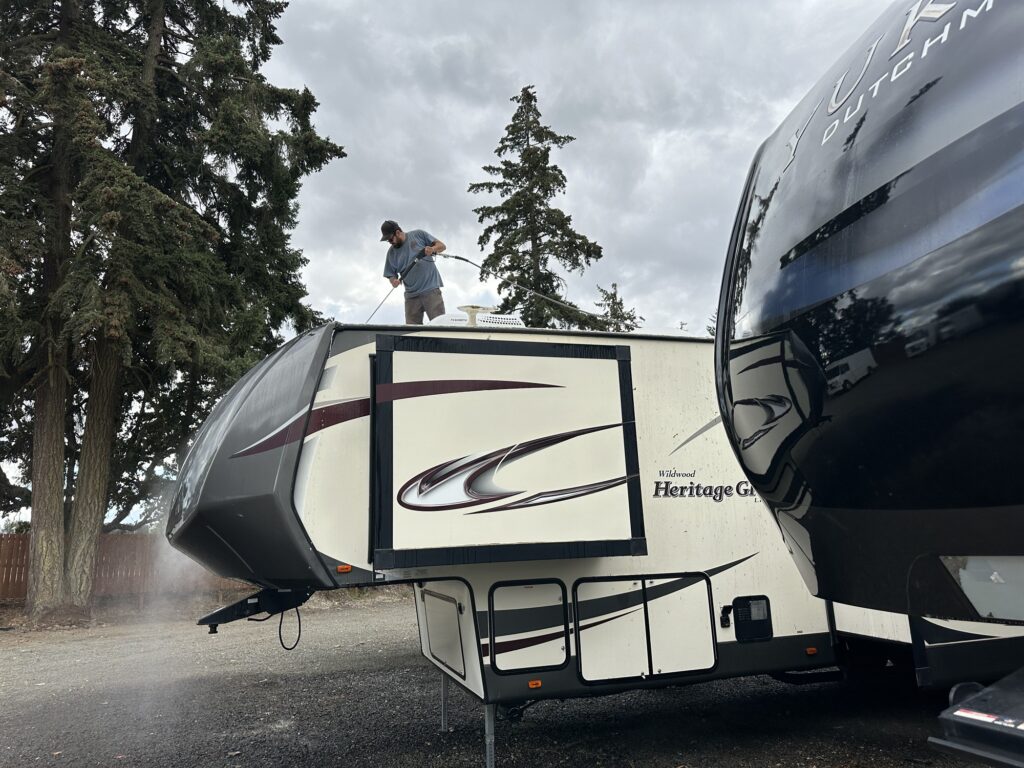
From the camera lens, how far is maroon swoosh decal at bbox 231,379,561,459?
11.0 feet

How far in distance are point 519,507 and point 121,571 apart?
41.0 ft

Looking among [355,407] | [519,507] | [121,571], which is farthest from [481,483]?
[121,571]

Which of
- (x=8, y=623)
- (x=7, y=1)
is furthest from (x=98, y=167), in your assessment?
(x=8, y=623)

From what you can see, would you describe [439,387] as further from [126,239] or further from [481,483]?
[126,239]

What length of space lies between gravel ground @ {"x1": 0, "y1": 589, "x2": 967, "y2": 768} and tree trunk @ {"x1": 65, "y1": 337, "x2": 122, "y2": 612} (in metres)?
4.55

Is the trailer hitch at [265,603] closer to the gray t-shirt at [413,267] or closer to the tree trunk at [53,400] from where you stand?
the gray t-shirt at [413,267]

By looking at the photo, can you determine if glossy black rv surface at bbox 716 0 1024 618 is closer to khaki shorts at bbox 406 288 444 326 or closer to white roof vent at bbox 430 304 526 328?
white roof vent at bbox 430 304 526 328

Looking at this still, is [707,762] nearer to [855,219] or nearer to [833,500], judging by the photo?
[833,500]

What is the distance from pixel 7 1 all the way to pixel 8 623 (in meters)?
10.3

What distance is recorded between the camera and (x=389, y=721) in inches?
200

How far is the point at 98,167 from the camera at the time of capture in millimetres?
10703

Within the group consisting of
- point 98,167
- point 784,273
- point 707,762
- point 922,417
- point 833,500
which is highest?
point 98,167

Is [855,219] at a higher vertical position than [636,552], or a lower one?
higher

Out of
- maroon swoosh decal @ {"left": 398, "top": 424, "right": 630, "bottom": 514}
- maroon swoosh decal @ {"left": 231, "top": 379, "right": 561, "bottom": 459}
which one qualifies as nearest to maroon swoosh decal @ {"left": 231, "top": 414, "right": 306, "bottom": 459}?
maroon swoosh decal @ {"left": 231, "top": 379, "right": 561, "bottom": 459}
